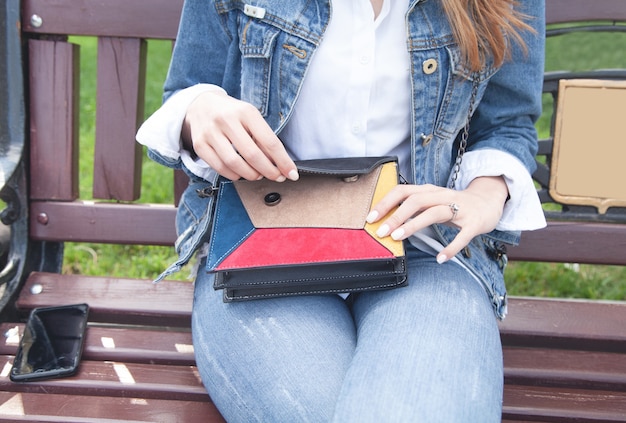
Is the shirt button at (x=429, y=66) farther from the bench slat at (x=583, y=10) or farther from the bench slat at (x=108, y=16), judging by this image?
the bench slat at (x=108, y=16)

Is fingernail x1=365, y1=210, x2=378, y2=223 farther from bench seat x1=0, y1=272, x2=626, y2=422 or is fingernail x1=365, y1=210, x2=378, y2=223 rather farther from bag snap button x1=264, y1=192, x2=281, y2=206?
bench seat x1=0, y1=272, x2=626, y2=422

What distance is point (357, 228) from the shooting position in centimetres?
141

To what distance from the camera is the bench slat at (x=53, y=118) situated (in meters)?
2.04

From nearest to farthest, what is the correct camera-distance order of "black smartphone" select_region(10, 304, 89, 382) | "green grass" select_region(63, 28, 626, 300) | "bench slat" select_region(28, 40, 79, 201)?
"black smartphone" select_region(10, 304, 89, 382) < "bench slat" select_region(28, 40, 79, 201) < "green grass" select_region(63, 28, 626, 300)

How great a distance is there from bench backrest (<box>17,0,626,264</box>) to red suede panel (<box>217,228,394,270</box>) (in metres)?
0.75

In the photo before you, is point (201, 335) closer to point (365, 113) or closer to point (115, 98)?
point (365, 113)

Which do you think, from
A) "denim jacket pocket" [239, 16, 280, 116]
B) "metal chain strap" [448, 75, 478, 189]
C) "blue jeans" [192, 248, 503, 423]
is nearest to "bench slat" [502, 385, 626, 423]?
"blue jeans" [192, 248, 503, 423]

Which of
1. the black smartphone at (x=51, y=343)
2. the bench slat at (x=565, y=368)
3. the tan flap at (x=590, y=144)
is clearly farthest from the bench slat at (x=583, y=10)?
the black smartphone at (x=51, y=343)

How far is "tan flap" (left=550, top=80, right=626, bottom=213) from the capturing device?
1976 mm

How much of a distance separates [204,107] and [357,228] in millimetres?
389

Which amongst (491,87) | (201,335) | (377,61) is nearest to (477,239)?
(491,87)

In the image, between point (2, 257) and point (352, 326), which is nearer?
point (352, 326)

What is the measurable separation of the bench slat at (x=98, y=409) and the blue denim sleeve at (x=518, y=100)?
0.89 metres

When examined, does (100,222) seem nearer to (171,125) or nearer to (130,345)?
(130,345)
